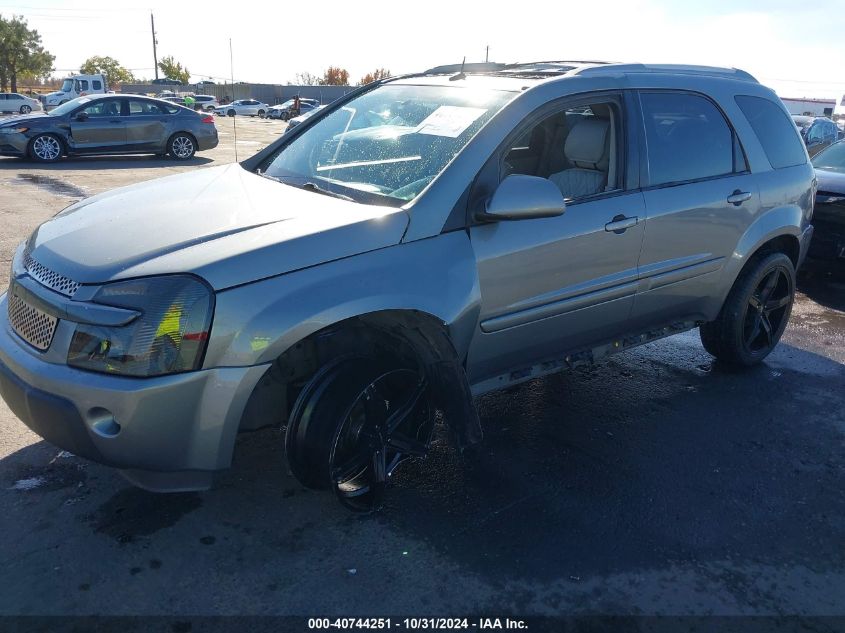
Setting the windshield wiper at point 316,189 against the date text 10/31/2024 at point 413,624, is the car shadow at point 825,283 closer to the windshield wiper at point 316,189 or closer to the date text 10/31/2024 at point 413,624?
the windshield wiper at point 316,189

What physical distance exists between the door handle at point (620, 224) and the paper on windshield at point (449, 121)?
2.85 feet

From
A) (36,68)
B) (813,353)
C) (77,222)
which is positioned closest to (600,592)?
(77,222)

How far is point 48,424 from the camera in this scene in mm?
2613

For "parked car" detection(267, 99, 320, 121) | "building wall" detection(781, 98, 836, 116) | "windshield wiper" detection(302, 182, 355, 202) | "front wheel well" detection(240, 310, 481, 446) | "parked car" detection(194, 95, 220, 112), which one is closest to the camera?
"front wheel well" detection(240, 310, 481, 446)

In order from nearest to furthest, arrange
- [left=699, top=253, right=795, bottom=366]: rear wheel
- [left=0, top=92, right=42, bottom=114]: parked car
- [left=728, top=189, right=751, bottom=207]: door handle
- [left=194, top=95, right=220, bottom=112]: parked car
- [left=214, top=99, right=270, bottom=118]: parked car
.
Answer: [left=728, top=189, right=751, bottom=207]: door handle
[left=699, top=253, right=795, bottom=366]: rear wheel
[left=0, top=92, right=42, bottom=114]: parked car
[left=194, top=95, right=220, bottom=112]: parked car
[left=214, top=99, right=270, bottom=118]: parked car

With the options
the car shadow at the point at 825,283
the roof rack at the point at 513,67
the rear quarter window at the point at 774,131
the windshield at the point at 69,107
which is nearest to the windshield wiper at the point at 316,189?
the roof rack at the point at 513,67

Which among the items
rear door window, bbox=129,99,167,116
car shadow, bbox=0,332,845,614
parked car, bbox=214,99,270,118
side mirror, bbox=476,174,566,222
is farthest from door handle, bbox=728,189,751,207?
parked car, bbox=214,99,270,118

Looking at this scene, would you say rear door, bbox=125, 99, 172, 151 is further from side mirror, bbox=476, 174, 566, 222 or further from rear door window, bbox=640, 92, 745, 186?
side mirror, bbox=476, 174, 566, 222

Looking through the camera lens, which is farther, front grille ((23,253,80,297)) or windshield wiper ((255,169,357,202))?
windshield wiper ((255,169,357,202))

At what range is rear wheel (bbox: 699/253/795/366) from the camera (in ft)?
15.5

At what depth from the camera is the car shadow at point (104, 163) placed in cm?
1404

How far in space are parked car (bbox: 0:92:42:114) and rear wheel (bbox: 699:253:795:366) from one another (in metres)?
41.1

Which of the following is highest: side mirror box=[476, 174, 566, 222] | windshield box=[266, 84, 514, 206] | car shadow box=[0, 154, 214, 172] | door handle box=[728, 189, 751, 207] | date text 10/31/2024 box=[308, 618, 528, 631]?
windshield box=[266, 84, 514, 206]

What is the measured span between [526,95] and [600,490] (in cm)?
191
